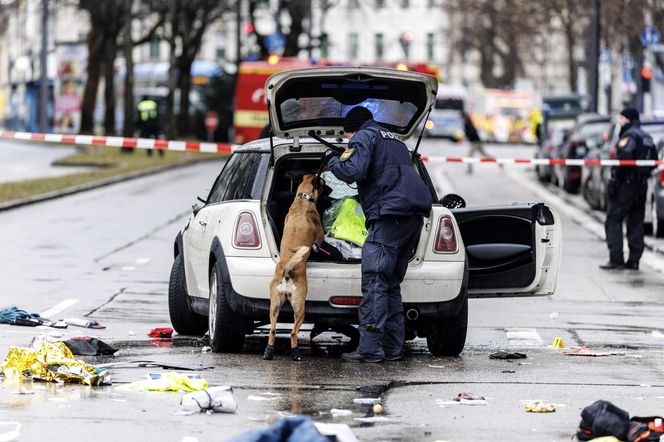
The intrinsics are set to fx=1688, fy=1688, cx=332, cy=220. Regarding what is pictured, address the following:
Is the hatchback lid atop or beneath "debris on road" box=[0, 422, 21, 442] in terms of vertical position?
atop

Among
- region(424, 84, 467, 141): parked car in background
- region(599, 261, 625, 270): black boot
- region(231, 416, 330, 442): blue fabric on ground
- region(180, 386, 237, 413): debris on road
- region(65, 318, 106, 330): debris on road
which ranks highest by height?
region(231, 416, 330, 442): blue fabric on ground

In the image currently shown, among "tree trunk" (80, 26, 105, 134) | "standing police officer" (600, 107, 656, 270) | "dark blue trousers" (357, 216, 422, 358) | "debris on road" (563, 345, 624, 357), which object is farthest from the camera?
"tree trunk" (80, 26, 105, 134)

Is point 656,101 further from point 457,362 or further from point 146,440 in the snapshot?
point 146,440

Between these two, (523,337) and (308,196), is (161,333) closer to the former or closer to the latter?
(308,196)

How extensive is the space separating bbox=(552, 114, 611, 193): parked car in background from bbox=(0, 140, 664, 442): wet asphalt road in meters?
13.1

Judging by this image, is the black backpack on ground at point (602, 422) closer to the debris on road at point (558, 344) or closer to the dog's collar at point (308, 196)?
the dog's collar at point (308, 196)

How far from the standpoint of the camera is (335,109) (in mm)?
11203

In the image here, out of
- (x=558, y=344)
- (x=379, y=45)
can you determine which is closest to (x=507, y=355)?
(x=558, y=344)

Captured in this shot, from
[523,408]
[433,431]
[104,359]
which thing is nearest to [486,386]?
[523,408]

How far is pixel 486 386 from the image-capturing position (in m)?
9.30

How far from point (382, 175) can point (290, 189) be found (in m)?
1.00

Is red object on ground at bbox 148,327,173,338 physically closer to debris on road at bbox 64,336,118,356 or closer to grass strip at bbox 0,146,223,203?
debris on road at bbox 64,336,118,356

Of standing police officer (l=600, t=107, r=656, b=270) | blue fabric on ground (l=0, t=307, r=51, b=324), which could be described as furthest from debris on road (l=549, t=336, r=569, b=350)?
standing police officer (l=600, t=107, r=656, b=270)

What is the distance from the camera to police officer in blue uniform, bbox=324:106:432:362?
33.5ft
